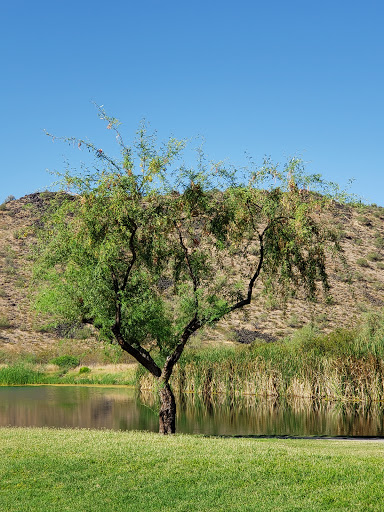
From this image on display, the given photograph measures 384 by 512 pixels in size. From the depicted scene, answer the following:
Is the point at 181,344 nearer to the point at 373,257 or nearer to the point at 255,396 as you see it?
the point at 255,396

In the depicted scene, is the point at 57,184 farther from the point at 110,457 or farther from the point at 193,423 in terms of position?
the point at 193,423

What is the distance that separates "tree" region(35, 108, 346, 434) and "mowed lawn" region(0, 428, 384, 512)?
19.1ft

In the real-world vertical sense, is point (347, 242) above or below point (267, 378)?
above

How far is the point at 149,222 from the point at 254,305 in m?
51.0

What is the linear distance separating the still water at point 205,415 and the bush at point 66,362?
1471 cm

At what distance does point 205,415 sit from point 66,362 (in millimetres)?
24878

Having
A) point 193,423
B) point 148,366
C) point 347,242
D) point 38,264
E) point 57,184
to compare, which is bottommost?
point 193,423

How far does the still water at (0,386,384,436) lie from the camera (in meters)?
25.2

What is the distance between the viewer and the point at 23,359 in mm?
53406

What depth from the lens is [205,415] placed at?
95.1ft

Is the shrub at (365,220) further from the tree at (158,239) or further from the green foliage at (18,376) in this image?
the tree at (158,239)

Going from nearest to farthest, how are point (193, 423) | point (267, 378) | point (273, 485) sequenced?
point (273, 485) < point (193, 423) < point (267, 378)

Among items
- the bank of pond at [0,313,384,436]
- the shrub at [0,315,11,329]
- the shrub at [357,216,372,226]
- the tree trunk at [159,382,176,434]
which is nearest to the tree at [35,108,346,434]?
the tree trunk at [159,382,176,434]

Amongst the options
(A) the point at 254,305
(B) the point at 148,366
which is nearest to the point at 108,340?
(B) the point at 148,366
